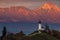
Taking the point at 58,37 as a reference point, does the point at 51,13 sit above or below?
above

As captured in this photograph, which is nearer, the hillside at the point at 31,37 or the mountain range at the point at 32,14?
the hillside at the point at 31,37

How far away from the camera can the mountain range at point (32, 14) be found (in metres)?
5.72

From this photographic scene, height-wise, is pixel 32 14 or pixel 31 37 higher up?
pixel 32 14

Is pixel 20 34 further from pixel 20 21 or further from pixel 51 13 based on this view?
pixel 51 13

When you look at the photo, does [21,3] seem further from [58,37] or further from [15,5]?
[58,37]

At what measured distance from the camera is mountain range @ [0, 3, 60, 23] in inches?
225

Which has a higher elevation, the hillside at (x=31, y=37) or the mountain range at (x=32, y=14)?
the mountain range at (x=32, y=14)

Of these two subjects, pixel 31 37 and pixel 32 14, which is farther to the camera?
pixel 32 14

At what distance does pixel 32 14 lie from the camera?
5773 mm

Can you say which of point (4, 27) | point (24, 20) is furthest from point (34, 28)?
point (4, 27)

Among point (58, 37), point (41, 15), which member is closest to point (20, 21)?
point (41, 15)

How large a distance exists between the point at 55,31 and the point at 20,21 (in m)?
0.75

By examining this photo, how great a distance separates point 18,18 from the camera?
5.74 meters

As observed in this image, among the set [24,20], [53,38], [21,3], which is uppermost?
[21,3]
